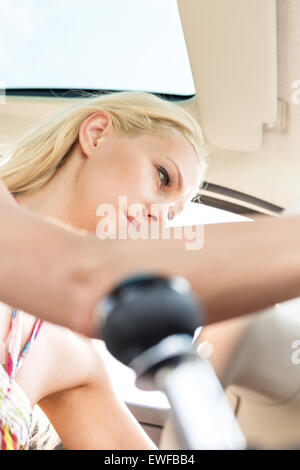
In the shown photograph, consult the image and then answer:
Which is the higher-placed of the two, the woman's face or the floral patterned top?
the woman's face

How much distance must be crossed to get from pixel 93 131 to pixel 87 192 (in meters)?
0.17

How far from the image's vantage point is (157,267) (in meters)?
0.32

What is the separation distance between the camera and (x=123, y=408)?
3.84ft

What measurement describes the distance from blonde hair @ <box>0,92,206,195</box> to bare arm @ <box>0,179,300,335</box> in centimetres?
88

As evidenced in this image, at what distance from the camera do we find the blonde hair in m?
1.23

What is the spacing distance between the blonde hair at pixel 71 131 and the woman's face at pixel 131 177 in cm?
4

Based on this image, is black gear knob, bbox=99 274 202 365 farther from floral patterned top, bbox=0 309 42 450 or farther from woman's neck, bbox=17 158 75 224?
woman's neck, bbox=17 158 75 224

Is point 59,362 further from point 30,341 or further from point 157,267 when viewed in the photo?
point 157,267

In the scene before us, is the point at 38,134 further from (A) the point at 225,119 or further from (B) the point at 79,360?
(A) the point at 225,119

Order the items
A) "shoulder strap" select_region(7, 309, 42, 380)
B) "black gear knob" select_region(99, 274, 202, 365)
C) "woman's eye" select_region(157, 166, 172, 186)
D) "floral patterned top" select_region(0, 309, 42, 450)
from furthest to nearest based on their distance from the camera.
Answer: "woman's eye" select_region(157, 166, 172, 186), "shoulder strap" select_region(7, 309, 42, 380), "floral patterned top" select_region(0, 309, 42, 450), "black gear knob" select_region(99, 274, 202, 365)

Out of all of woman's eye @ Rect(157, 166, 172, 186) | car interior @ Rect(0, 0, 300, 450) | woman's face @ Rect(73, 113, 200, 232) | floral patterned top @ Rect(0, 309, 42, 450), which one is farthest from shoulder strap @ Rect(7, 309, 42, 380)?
car interior @ Rect(0, 0, 300, 450)

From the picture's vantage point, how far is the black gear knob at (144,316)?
0.91 feet

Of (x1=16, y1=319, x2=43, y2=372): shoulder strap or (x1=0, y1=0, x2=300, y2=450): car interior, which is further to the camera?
(x1=0, y1=0, x2=300, y2=450): car interior

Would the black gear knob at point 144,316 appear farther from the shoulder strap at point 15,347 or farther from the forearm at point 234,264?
the shoulder strap at point 15,347
